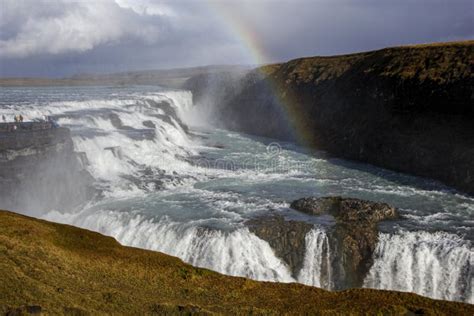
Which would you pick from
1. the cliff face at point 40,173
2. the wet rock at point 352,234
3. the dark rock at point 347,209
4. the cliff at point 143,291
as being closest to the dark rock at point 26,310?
the cliff at point 143,291

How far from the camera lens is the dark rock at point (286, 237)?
20.6m

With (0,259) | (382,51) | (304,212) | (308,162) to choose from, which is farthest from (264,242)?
(382,51)

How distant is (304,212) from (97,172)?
663 inches

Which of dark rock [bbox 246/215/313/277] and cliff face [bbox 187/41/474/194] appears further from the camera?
cliff face [bbox 187/41/474/194]

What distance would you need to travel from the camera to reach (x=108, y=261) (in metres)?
14.5

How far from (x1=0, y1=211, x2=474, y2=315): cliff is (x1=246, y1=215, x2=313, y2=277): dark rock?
6.66m

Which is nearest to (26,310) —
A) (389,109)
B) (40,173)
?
(40,173)

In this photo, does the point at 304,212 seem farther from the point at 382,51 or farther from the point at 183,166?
the point at 382,51

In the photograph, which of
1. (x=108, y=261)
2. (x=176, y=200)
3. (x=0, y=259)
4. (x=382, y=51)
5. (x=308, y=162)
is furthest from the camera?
(x=382, y=51)

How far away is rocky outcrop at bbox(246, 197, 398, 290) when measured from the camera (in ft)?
65.7

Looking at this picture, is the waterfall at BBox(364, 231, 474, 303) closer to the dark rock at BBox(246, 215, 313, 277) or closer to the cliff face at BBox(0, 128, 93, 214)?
the dark rock at BBox(246, 215, 313, 277)

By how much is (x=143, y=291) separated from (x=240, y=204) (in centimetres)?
1384

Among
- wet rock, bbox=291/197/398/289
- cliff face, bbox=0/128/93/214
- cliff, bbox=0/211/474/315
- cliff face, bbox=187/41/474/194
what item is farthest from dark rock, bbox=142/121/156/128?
cliff, bbox=0/211/474/315

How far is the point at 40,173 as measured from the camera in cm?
2872
